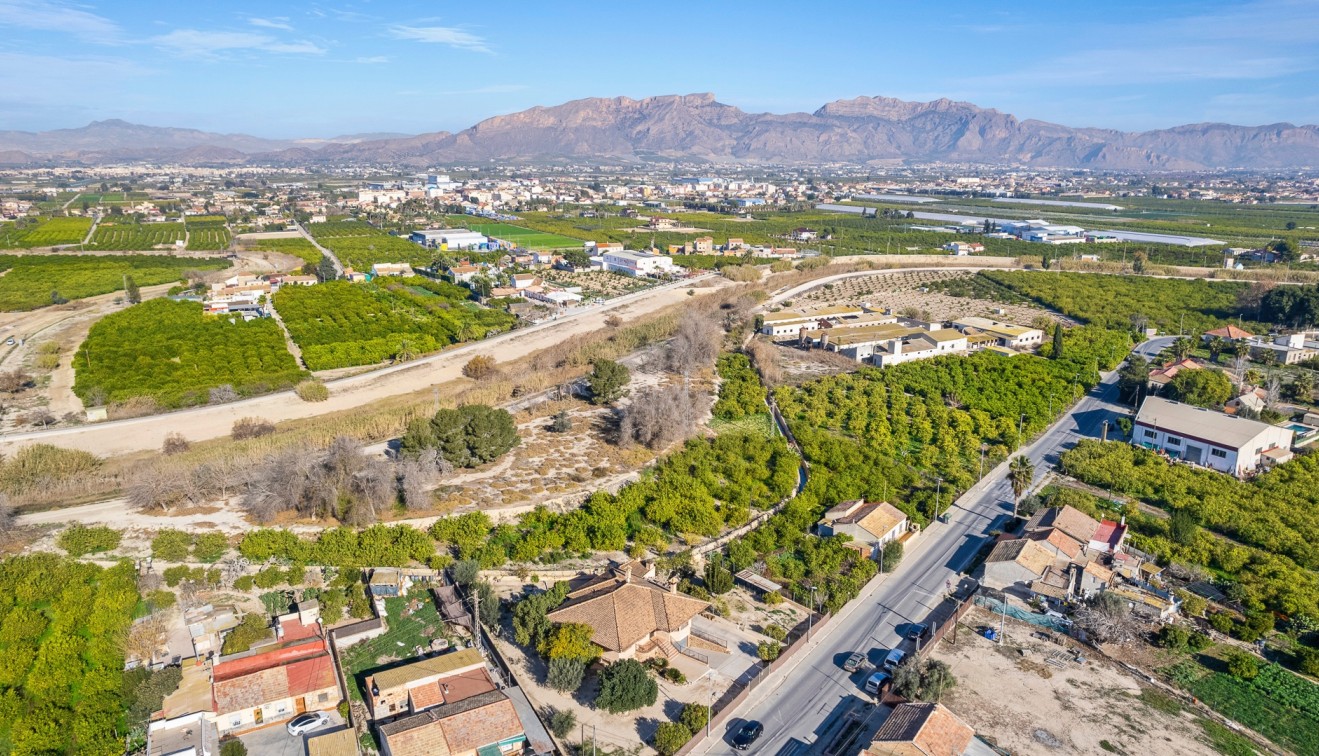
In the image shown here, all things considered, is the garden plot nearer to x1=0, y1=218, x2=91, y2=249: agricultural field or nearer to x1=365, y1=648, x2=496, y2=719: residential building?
x1=365, y1=648, x2=496, y2=719: residential building

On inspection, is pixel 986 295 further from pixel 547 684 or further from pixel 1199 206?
pixel 1199 206

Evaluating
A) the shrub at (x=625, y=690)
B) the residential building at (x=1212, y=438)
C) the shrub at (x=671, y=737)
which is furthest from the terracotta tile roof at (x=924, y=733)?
the residential building at (x=1212, y=438)

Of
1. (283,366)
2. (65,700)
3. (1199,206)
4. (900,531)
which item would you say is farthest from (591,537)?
(1199,206)

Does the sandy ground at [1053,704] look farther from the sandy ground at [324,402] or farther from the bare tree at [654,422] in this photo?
the sandy ground at [324,402]

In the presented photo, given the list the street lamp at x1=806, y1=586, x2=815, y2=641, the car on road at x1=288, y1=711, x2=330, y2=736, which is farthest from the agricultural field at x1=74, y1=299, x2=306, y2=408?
the street lamp at x1=806, y1=586, x2=815, y2=641

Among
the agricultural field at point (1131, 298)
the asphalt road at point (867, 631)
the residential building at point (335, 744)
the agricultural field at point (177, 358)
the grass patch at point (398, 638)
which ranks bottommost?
the grass patch at point (398, 638)

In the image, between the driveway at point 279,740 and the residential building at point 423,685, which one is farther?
the residential building at point 423,685
